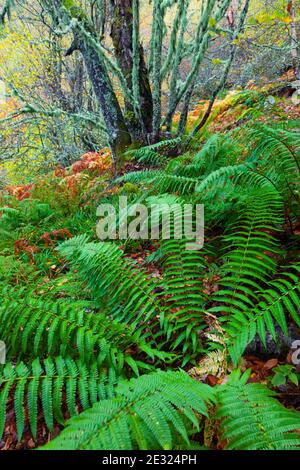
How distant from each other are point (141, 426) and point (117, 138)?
4.52m

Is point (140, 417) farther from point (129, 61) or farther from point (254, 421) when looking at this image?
point (129, 61)

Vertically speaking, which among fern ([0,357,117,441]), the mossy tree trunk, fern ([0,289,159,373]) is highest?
the mossy tree trunk

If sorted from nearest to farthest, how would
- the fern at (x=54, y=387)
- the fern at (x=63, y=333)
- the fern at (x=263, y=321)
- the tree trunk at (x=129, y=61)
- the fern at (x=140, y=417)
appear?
the fern at (x=140, y=417) → the fern at (x=54, y=387) → the fern at (x=263, y=321) → the fern at (x=63, y=333) → the tree trunk at (x=129, y=61)

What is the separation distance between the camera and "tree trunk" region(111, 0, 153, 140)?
4574 millimetres

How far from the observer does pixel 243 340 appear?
1.58 m

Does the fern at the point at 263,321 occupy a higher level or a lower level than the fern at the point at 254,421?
higher

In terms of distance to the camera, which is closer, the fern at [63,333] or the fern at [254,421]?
the fern at [254,421]

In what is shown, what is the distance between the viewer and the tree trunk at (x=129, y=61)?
180 inches

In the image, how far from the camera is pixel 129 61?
4.73m

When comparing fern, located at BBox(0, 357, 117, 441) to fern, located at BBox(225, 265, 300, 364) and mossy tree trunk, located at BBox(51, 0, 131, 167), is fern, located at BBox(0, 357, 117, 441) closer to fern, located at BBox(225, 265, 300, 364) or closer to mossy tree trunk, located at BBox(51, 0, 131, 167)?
fern, located at BBox(225, 265, 300, 364)

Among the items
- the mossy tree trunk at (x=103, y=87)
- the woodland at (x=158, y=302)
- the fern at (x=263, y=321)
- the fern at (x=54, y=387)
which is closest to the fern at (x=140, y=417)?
the woodland at (x=158, y=302)

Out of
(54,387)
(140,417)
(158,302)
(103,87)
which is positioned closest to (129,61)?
(103,87)

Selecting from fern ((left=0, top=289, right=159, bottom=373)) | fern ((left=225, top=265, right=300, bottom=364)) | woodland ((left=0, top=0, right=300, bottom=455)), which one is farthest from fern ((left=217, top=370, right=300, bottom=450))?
fern ((left=0, top=289, right=159, bottom=373))

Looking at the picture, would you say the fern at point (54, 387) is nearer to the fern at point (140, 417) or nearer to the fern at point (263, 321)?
the fern at point (140, 417)
